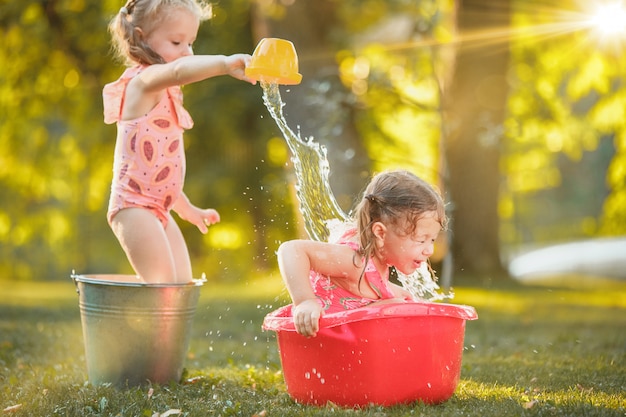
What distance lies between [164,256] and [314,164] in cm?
104

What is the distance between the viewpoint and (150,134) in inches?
148

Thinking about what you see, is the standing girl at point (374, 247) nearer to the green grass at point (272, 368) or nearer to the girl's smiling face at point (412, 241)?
the girl's smiling face at point (412, 241)

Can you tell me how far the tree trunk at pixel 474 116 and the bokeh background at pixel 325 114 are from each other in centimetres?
2

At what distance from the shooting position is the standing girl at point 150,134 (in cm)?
363

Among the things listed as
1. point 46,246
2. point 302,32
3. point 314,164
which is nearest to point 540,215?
point 46,246

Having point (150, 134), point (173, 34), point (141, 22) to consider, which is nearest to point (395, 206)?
point (150, 134)

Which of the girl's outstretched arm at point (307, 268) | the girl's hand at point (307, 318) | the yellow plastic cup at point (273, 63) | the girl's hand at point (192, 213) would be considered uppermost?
the yellow plastic cup at point (273, 63)

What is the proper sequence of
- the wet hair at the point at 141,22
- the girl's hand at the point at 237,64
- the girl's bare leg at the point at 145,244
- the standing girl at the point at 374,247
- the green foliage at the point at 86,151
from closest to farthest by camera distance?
the standing girl at the point at 374,247, the girl's hand at the point at 237,64, the girl's bare leg at the point at 145,244, the wet hair at the point at 141,22, the green foliage at the point at 86,151

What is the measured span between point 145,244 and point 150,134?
50cm

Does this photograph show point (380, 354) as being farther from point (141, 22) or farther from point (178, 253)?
point (141, 22)

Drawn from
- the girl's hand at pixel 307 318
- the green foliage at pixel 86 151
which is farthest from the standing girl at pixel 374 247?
the green foliage at pixel 86 151

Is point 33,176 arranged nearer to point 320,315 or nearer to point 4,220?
point 4,220

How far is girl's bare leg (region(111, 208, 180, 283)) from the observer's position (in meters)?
3.62

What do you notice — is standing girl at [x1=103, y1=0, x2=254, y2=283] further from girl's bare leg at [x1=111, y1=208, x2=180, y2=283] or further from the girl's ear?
the girl's ear
